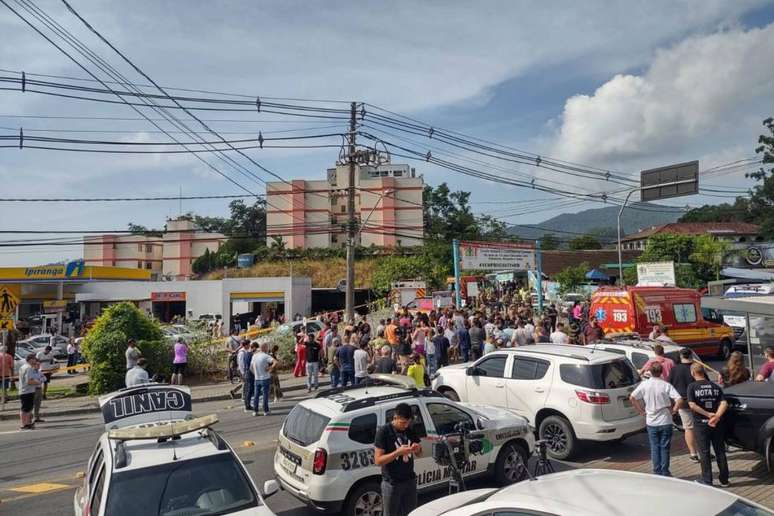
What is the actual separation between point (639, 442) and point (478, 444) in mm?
4469

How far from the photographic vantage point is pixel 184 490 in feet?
16.6

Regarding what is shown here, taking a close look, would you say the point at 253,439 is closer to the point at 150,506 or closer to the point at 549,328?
the point at 150,506

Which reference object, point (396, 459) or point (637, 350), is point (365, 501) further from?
point (637, 350)

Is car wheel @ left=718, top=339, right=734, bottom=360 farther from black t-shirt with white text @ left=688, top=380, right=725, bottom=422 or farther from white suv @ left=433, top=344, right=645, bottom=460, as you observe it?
black t-shirt with white text @ left=688, top=380, right=725, bottom=422

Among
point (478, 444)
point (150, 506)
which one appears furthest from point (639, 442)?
point (150, 506)

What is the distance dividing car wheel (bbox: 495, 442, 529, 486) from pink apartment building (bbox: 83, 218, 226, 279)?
7958cm

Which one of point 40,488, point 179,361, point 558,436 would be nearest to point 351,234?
point 179,361

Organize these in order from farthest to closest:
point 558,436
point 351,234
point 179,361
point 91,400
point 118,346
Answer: point 351,234, point 118,346, point 91,400, point 179,361, point 558,436

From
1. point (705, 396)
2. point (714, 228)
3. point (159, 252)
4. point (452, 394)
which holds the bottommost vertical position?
point (452, 394)

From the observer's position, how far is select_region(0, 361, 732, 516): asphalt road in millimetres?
7914

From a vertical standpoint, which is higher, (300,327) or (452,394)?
(300,327)

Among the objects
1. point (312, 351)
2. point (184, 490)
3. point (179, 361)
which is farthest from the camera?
point (179, 361)

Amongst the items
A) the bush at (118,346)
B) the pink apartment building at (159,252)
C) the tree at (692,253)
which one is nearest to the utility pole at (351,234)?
the bush at (118,346)

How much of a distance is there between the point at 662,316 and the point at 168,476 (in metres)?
18.1
